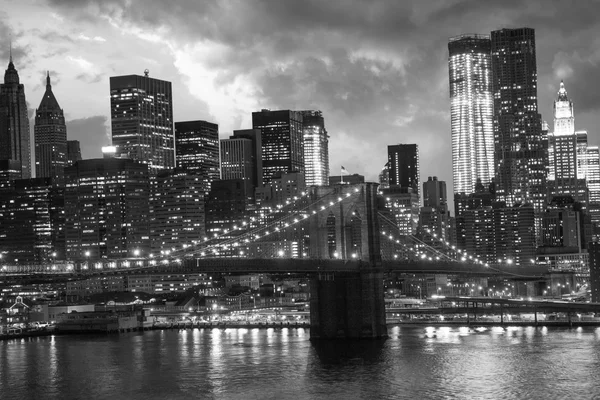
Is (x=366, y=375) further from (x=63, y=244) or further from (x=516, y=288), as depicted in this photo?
(x=63, y=244)

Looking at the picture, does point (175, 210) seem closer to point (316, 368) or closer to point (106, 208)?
point (106, 208)

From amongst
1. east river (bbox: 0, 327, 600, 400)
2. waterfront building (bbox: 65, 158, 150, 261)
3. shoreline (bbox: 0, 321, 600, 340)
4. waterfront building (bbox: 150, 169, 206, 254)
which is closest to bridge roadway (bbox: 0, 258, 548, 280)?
east river (bbox: 0, 327, 600, 400)

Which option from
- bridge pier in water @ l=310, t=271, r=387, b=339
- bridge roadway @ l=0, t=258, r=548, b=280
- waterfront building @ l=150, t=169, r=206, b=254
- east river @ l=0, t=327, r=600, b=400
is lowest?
east river @ l=0, t=327, r=600, b=400

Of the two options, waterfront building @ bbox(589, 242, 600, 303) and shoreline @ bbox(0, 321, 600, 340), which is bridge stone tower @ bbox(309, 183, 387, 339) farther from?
waterfront building @ bbox(589, 242, 600, 303)

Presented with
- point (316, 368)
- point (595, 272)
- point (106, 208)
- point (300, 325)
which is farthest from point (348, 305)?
point (106, 208)

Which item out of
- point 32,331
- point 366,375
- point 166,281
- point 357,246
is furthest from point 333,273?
point 166,281

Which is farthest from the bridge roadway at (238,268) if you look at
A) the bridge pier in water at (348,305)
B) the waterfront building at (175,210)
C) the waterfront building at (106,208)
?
the waterfront building at (106,208)
